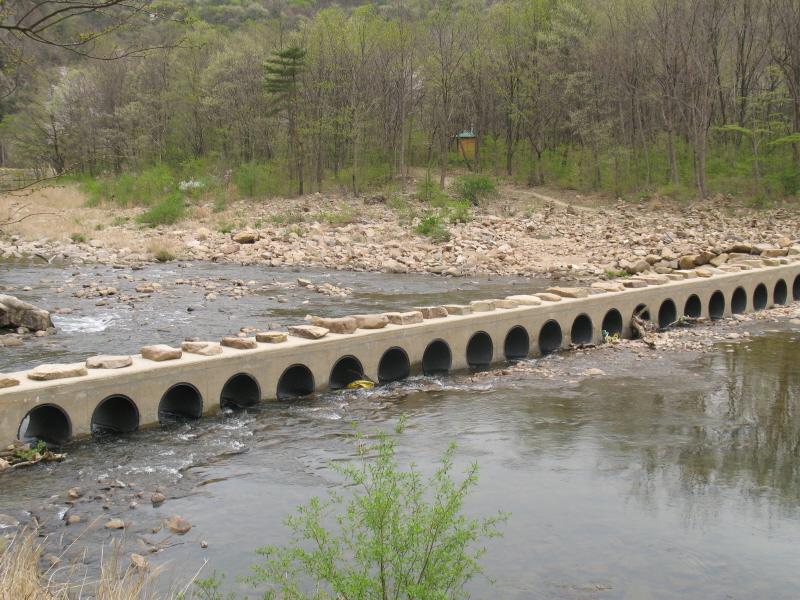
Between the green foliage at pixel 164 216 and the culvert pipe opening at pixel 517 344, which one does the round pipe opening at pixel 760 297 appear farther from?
the green foliage at pixel 164 216

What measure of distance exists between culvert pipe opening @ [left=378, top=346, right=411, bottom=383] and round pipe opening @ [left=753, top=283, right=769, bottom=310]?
1253cm

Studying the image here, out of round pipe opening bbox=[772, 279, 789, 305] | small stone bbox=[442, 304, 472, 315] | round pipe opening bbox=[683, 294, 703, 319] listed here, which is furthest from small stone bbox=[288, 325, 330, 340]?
round pipe opening bbox=[772, 279, 789, 305]

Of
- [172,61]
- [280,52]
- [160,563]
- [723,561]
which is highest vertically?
[172,61]

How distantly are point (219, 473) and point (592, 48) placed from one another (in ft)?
124

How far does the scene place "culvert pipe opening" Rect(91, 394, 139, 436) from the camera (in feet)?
29.7

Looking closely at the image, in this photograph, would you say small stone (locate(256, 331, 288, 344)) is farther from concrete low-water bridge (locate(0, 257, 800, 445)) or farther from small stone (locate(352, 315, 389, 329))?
small stone (locate(352, 315, 389, 329))

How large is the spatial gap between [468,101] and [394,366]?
4095cm

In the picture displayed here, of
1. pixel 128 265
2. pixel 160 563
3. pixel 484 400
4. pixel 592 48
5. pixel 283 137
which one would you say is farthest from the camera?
pixel 283 137

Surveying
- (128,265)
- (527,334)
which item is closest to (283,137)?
(128,265)

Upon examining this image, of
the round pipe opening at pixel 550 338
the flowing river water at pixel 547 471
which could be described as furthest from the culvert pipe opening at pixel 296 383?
the round pipe opening at pixel 550 338

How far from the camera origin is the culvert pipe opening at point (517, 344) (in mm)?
13977

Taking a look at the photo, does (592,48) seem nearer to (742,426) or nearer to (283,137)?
(283,137)

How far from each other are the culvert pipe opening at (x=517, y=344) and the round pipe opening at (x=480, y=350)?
2.03 ft

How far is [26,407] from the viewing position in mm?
7980
